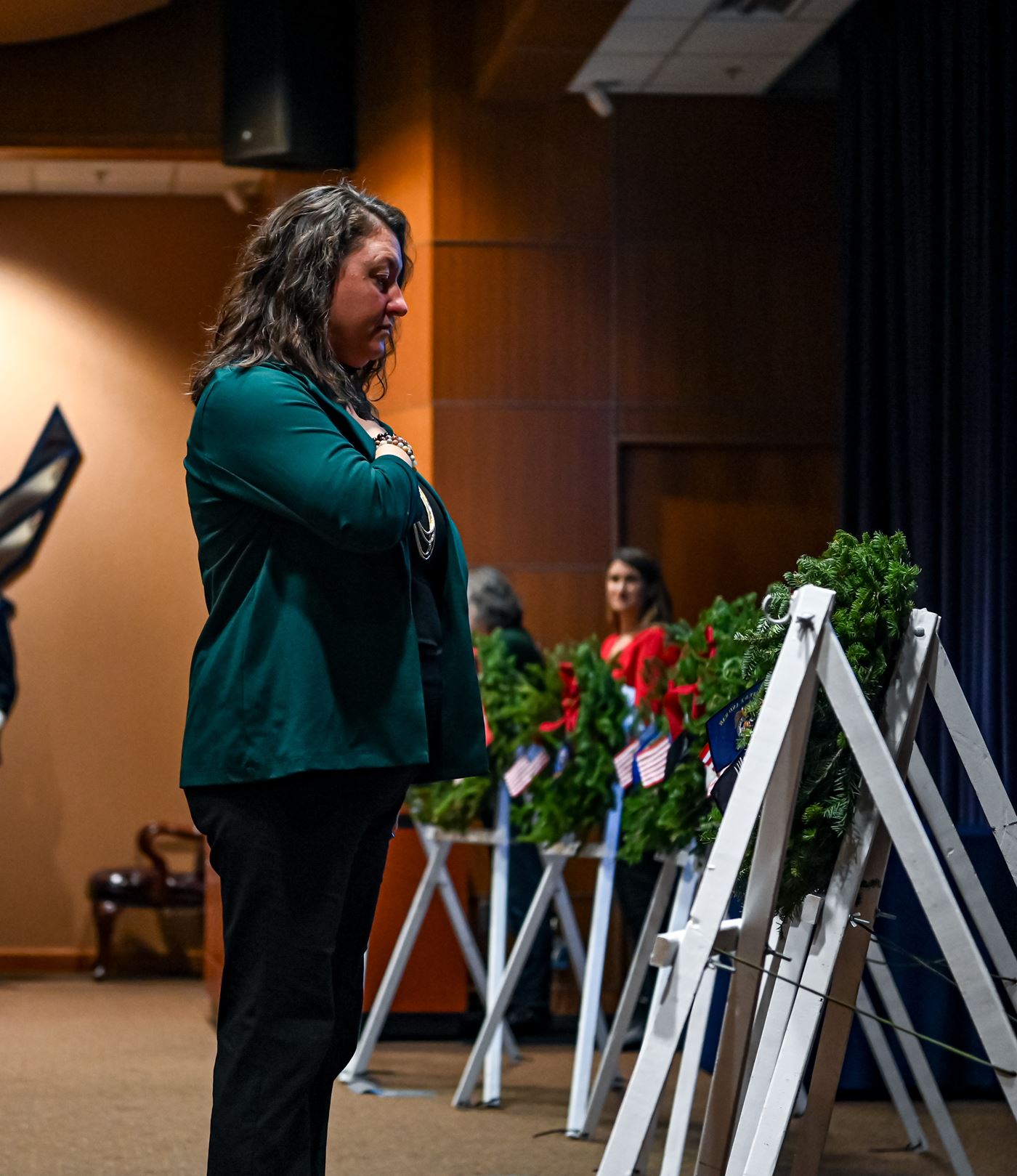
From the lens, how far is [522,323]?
610cm

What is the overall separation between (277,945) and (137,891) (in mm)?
5205

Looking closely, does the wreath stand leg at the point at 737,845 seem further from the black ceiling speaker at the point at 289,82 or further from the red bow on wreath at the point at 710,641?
the black ceiling speaker at the point at 289,82

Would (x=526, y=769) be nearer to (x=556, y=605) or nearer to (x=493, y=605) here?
(x=493, y=605)

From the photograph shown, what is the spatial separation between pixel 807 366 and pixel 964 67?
1.57m

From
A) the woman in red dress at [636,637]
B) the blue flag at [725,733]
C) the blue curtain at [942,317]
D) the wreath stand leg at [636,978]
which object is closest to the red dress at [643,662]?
the woman in red dress at [636,637]

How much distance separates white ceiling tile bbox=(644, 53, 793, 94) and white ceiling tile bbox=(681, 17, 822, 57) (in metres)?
0.07

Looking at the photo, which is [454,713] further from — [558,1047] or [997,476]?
[558,1047]

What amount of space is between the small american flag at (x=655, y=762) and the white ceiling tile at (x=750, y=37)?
318cm

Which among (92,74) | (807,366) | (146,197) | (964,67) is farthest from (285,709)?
(146,197)

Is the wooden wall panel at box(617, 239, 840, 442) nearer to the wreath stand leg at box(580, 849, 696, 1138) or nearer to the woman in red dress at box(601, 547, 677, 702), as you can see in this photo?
the woman in red dress at box(601, 547, 677, 702)

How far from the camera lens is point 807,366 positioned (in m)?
6.23

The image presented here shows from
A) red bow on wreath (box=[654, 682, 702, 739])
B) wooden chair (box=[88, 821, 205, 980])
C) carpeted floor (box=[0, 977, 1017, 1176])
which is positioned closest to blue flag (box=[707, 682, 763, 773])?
red bow on wreath (box=[654, 682, 702, 739])

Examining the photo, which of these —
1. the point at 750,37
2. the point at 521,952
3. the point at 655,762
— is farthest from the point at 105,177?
the point at 655,762

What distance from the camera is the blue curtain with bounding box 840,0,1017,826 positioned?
15.0 ft
